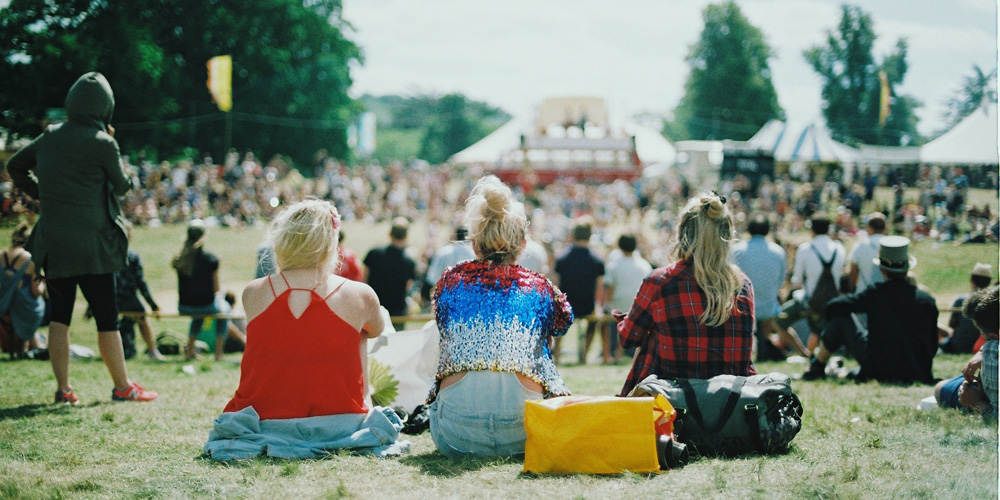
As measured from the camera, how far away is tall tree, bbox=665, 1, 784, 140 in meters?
58.5

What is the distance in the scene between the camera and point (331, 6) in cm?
1526

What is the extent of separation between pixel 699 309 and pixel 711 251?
292 mm

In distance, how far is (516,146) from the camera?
36.3 m

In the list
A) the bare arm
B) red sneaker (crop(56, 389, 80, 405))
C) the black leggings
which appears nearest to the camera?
the bare arm

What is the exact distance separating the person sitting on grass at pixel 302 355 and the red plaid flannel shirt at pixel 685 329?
1315 mm

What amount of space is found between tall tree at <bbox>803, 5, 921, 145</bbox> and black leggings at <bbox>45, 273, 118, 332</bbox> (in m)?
51.7

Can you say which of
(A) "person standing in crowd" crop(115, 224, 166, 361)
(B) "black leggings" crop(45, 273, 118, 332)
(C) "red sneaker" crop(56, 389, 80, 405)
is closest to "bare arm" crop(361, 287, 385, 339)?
(B) "black leggings" crop(45, 273, 118, 332)

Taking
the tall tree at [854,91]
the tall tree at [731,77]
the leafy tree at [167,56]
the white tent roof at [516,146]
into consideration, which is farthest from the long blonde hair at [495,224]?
the tall tree at [731,77]

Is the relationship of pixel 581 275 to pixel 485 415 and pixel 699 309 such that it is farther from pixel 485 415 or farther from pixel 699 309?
pixel 485 415

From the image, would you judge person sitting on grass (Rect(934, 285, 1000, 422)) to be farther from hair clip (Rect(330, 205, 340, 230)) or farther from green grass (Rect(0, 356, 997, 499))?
hair clip (Rect(330, 205, 340, 230))

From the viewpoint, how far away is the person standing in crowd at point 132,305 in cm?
863

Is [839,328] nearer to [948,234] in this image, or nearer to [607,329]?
[607,329]

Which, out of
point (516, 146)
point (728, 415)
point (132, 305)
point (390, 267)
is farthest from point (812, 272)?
point (516, 146)

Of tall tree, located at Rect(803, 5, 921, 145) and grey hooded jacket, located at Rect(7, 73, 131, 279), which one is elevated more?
tall tree, located at Rect(803, 5, 921, 145)
